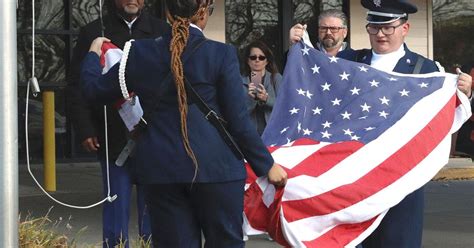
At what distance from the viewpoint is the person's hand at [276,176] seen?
565 cm

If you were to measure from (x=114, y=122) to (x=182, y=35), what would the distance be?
7.30 ft

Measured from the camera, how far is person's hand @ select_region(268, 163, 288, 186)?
5648 millimetres

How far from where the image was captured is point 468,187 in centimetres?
1571

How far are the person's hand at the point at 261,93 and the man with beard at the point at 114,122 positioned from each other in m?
2.26

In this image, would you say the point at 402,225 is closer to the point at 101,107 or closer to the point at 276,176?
the point at 276,176

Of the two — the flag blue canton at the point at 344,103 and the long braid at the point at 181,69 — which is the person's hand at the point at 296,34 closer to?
the flag blue canton at the point at 344,103

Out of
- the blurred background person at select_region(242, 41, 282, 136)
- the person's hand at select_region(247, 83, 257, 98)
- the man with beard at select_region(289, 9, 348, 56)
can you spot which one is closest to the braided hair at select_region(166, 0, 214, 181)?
the man with beard at select_region(289, 9, 348, 56)

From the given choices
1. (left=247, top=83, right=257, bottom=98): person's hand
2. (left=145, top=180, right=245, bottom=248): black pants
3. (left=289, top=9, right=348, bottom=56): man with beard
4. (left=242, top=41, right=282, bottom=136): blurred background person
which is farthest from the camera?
(left=242, top=41, right=282, bottom=136): blurred background person

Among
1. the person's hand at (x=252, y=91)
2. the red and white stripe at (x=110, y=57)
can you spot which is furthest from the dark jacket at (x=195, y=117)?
the person's hand at (x=252, y=91)

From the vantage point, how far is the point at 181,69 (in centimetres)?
541

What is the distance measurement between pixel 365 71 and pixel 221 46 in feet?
4.50

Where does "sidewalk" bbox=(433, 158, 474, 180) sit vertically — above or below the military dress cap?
below

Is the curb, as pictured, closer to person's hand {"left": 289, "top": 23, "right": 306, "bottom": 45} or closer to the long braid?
person's hand {"left": 289, "top": 23, "right": 306, "bottom": 45}

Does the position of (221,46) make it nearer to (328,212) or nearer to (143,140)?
(143,140)
